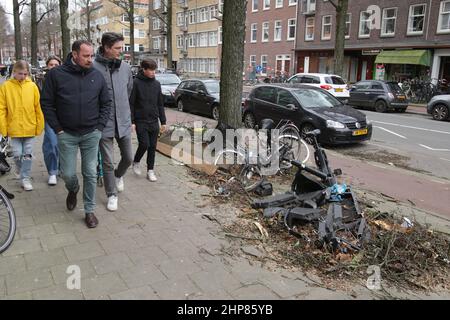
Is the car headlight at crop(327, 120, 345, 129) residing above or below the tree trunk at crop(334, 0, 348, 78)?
below

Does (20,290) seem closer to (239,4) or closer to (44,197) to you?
(44,197)

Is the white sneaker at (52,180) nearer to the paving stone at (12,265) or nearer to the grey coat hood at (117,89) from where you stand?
the grey coat hood at (117,89)

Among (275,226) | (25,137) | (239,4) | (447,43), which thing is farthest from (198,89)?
(447,43)

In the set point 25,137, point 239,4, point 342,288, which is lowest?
point 342,288

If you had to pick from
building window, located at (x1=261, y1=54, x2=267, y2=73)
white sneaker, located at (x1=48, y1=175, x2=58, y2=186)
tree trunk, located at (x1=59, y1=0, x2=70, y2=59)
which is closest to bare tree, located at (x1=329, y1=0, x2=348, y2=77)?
tree trunk, located at (x1=59, y1=0, x2=70, y2=59)

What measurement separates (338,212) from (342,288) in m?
1.02

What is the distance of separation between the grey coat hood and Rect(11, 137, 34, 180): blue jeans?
1.41m

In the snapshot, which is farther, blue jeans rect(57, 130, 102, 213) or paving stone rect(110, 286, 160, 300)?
blue jeans rect(57, 130, 102, 213)

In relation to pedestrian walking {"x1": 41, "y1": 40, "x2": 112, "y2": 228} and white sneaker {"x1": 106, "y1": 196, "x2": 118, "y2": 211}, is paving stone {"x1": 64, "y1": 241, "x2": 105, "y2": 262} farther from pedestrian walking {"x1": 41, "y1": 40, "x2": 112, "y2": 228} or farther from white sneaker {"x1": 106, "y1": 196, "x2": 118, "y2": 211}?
white sneaker {"x1": 106, "y1": 196, "x2": 118, "y2": 211}

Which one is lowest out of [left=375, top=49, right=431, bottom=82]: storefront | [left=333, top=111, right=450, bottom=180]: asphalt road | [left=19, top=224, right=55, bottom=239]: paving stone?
[left=333, top=111, right=450, bottom=180]: asphalt road

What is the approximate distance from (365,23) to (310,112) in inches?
979

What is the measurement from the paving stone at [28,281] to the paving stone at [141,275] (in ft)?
1.86

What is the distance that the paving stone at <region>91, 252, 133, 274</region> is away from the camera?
3475 millimetres

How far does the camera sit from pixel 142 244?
3.98m
